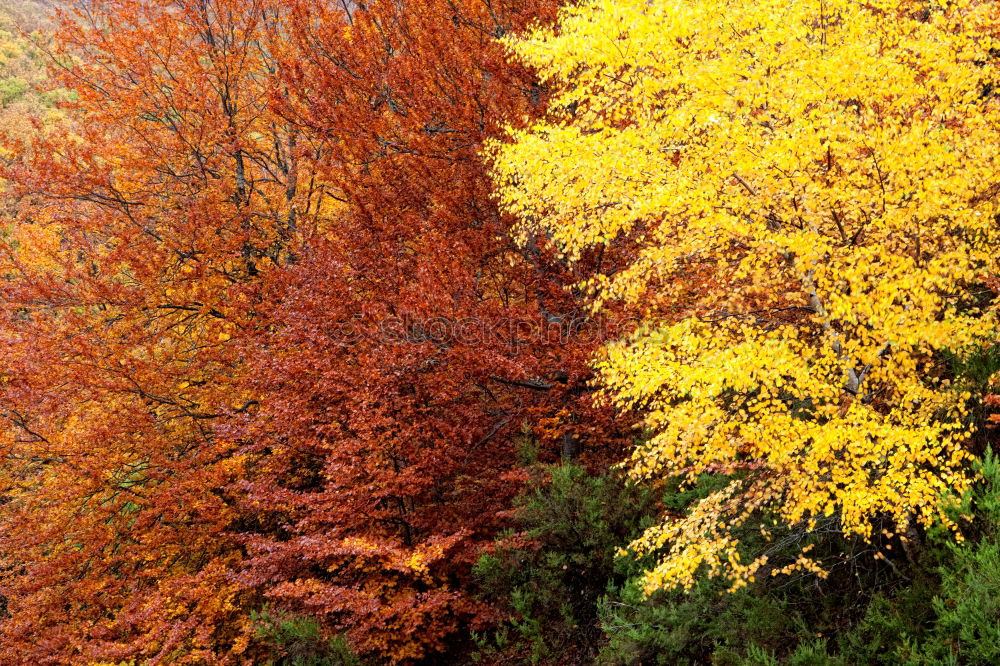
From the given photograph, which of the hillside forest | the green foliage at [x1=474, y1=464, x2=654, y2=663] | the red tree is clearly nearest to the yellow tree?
the hillside forest

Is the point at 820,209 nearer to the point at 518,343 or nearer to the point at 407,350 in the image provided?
the point at 518,343

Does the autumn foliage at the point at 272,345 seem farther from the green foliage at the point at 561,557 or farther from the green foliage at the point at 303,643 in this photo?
the green foliage at the point at 561,557

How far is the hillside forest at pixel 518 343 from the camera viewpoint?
16.6ft

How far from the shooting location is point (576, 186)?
21.7ft

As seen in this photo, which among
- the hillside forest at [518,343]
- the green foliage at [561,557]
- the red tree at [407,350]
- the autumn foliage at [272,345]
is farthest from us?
the autumn foliage at [272,345]

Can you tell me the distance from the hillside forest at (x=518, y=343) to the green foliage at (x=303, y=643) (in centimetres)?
6

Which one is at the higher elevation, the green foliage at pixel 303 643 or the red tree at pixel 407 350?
the red tree at pixel 407 350

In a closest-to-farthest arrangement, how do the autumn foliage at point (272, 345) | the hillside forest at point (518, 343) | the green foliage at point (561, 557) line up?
the hillside forest at point (518, 343) → the green foliage at point (561, 557) → the autumn foliage at point (272, 345)

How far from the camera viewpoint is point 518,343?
386 inches

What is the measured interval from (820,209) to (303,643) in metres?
7.32

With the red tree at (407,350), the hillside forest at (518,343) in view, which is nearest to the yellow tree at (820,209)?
the hillside forest at (518,343)

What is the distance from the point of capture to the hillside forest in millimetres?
5070

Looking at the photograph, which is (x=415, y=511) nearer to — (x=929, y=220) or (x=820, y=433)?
(x=820, y=433)

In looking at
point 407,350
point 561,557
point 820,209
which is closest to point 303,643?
point 561,557
